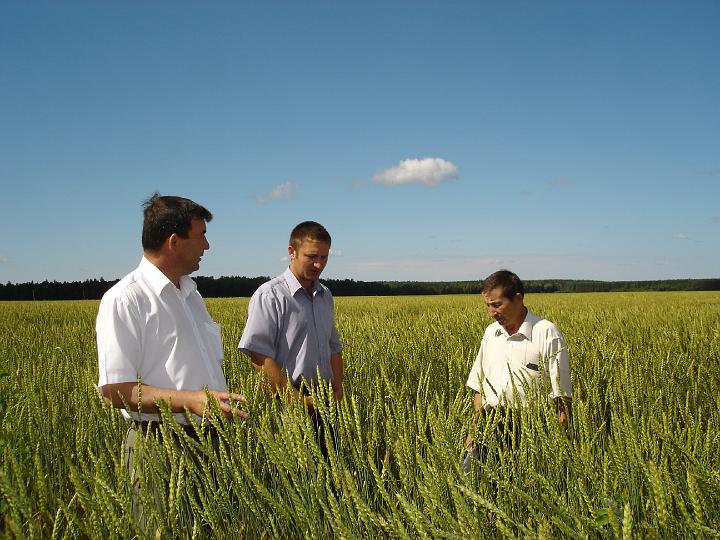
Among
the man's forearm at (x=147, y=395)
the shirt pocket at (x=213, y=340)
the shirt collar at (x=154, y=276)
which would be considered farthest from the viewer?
the shirt pocket at (x=213, y=340)

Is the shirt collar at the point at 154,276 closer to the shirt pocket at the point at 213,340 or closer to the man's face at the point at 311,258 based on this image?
the shirt pocket at the point at 213,340

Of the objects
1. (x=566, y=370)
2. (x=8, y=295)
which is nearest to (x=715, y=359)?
(x=566, y=370)

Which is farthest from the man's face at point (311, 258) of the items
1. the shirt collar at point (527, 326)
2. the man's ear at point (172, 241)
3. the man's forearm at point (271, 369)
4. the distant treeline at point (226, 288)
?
the distant treeline at point (226, 288)

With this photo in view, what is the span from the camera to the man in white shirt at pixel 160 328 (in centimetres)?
193

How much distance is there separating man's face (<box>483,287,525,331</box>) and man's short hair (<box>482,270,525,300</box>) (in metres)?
0.02

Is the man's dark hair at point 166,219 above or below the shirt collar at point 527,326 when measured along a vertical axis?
above

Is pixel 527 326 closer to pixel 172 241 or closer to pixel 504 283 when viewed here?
pixel 504 283

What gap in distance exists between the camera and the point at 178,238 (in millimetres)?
2178

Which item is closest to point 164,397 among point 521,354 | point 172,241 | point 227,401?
point 227,401

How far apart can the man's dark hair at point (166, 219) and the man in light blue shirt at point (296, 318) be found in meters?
0.94

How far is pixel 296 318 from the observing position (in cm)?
316

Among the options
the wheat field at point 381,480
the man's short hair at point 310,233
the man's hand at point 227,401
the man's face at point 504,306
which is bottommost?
the wheat field at point 381,480

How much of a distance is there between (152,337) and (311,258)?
45.5 inches

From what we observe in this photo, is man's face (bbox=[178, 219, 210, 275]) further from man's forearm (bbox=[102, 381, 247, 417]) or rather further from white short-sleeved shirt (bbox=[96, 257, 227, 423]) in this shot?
man's forearm (bbox=[102, 381, 247, 417])
